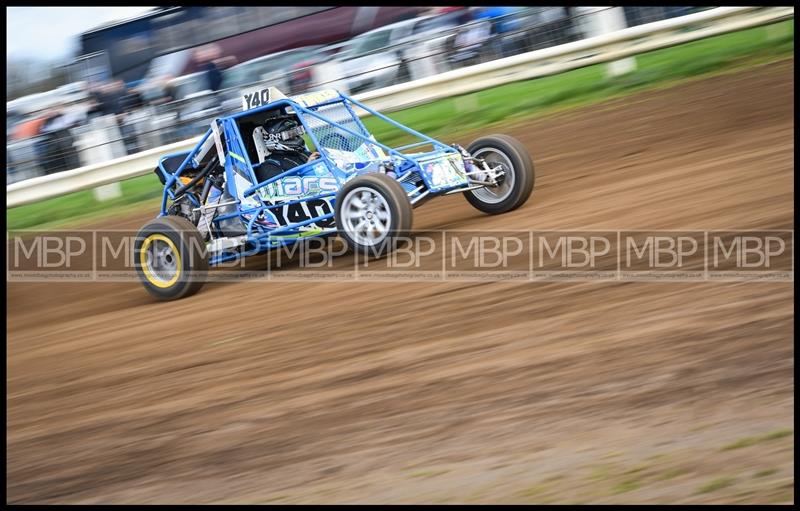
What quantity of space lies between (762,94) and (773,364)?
21.8ft

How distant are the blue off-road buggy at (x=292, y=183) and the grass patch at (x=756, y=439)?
3676mm

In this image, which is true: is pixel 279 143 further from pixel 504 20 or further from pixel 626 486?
pixel 504 20

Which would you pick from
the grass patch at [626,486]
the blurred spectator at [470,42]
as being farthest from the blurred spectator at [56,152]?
the grass patch at [626,486]

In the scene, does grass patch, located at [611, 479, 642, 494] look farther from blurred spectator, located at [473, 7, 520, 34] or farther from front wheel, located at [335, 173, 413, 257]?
blurred spectator, located at [473, 7, 520, 34]

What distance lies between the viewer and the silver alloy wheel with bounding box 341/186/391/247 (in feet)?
22.9

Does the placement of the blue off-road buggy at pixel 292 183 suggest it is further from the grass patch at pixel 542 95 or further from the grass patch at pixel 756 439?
the grass patch at pixel 542 95

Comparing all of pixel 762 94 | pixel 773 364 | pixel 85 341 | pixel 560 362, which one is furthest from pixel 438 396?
pixel 762 94

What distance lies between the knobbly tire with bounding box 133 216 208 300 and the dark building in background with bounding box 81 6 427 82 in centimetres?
848

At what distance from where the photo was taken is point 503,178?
26.1 feet

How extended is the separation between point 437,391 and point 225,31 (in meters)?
12.7

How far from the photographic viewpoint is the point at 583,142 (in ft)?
33.7

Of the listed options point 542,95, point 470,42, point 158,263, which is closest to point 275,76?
point 470,42

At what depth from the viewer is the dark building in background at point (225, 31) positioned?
15703 millimetres

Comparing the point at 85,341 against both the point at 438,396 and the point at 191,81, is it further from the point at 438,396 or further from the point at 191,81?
the point at 191,81
